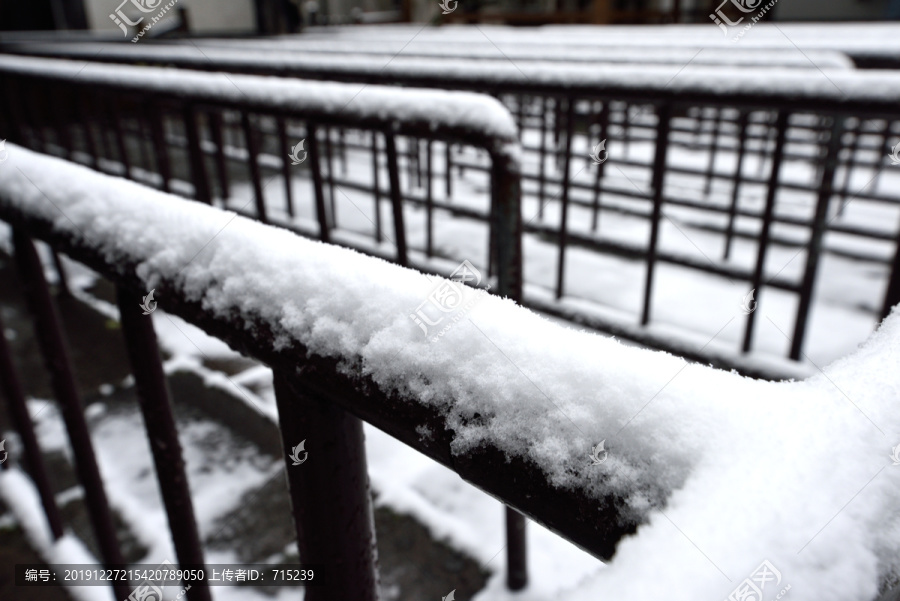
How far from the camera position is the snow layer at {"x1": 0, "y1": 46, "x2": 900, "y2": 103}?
152 cm

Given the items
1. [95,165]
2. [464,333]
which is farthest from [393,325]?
[95,165]

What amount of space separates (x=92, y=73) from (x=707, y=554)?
2796 millimetres

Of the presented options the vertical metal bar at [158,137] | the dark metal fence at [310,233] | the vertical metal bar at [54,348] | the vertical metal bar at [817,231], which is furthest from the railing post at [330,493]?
the vertical metal bar at [158,137]

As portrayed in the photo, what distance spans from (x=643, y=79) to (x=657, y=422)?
5.90 ft

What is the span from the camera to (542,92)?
2.13 metres

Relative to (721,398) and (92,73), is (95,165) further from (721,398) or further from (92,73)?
(721,398)

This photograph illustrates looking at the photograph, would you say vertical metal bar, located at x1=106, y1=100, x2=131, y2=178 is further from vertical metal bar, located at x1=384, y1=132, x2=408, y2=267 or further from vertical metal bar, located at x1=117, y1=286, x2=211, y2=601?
vertical metal bar, located at x1=117, y1=286, x2=211, y2=601

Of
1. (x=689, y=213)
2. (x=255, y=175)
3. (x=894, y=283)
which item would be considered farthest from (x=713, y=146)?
(x=255, y=175)

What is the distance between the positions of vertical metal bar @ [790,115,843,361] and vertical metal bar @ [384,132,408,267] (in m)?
1.24

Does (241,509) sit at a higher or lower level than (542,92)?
lower

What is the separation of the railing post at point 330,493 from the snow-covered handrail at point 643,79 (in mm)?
1587

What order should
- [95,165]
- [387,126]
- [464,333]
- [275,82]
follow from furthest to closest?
[95,165], [275,82], [387,126], [464,333]

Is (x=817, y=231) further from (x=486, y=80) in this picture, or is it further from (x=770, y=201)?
(x=486, y=80)

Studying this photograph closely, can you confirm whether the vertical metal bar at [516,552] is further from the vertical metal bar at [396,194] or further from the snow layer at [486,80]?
the snow layer at [486,80]
